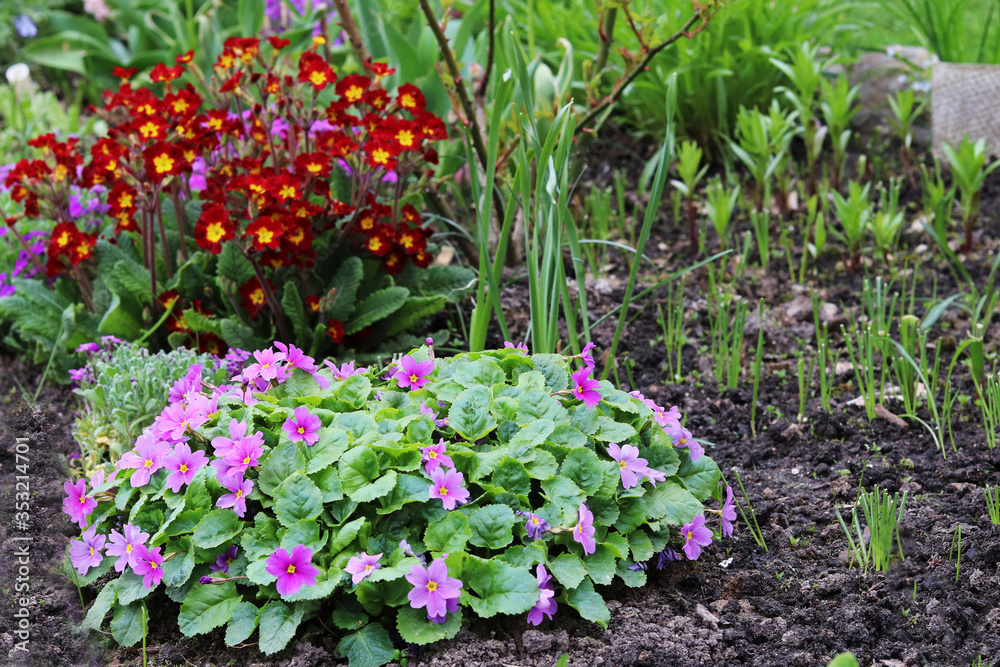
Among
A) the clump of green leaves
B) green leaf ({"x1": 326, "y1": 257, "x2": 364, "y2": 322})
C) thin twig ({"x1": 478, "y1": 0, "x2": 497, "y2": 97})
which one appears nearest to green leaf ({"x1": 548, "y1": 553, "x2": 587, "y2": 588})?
the clump of green leaves

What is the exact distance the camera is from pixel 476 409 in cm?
168

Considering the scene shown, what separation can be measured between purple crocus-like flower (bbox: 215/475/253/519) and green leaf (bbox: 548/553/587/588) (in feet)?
1.78

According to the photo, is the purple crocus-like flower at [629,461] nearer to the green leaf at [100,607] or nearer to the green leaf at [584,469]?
the green leaf at [584,469]

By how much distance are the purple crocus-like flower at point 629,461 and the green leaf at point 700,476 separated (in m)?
0.17

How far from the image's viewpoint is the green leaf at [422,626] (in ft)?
4.64

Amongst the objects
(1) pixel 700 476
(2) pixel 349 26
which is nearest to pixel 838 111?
(2) pixel 349 26

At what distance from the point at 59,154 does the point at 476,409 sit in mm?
1552

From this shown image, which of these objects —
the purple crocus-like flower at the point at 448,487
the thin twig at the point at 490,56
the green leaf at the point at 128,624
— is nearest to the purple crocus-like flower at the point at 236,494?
the green leaf at the point at 128,624

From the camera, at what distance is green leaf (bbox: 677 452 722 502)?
1766 mm

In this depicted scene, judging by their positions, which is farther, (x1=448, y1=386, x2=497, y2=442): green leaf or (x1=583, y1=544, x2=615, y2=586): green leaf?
(x1=448, y1=386, x2=497, y2=442): green leaf

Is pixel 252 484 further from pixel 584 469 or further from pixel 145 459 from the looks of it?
pixel 584 469

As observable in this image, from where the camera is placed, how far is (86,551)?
5.22ft

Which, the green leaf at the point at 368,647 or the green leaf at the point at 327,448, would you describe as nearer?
the green leaf at the point at 368,647

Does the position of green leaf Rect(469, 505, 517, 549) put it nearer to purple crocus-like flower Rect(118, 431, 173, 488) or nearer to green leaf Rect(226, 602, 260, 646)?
green leaf Rect(226, 602, 260, 646)
